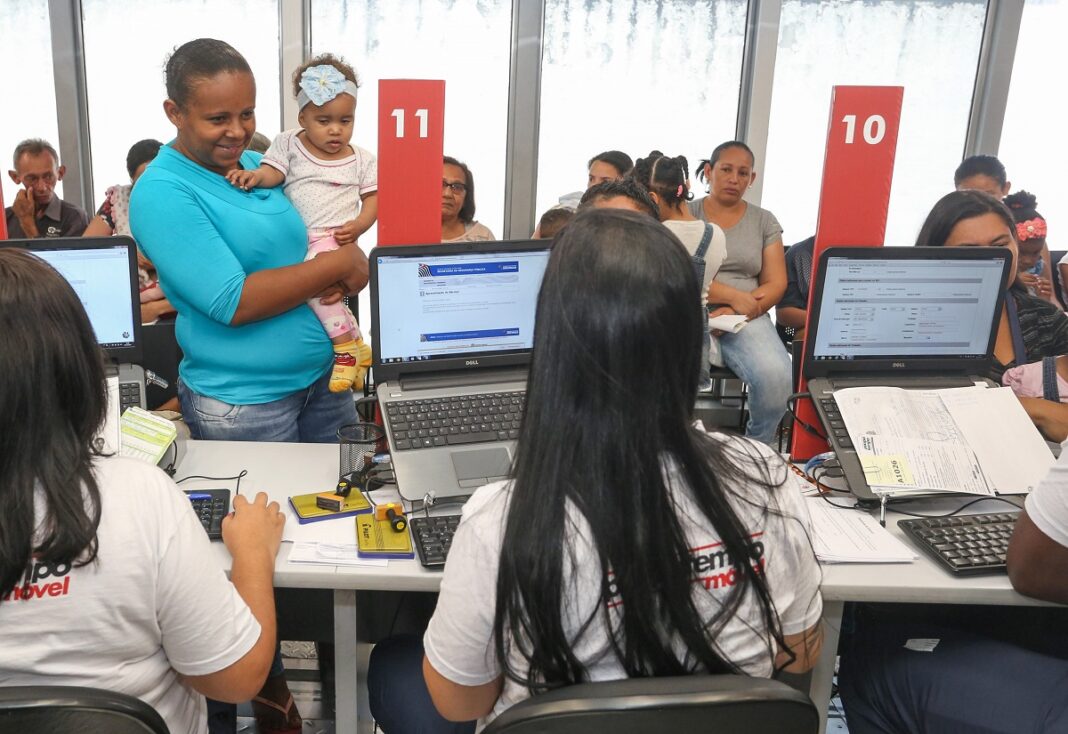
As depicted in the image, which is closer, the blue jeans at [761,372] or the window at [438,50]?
the blue jeans at [761,372]

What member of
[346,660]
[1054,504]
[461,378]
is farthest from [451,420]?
[1054,504]

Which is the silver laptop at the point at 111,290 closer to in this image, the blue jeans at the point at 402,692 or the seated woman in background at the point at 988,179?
the blue jeans at the point at 402,692

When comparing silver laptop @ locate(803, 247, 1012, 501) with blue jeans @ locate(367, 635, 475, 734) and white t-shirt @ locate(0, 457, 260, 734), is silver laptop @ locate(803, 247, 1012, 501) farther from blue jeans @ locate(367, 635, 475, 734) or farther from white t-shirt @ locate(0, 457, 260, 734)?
white t-shirt @ locate(0, 457, 260, 734)

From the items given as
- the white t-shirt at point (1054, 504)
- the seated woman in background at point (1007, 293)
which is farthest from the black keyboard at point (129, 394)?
the seated woman in background at point (1007, 293)

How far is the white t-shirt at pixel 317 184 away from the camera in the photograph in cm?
233

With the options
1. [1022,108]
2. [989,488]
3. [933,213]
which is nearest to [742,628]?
[989,488]

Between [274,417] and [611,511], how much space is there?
127cm

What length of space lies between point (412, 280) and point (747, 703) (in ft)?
3.76

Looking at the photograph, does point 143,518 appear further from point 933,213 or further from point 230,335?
point 933,213

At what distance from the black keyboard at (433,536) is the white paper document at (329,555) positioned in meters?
0.07

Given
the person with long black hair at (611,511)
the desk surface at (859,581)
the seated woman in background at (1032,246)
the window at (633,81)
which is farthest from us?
the window at (633,81)

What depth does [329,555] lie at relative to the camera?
59.6 inches

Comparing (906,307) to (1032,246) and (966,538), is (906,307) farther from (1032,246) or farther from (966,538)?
(1032,246)

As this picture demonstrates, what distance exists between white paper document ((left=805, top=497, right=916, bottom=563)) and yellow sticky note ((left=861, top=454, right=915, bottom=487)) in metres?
0.08
